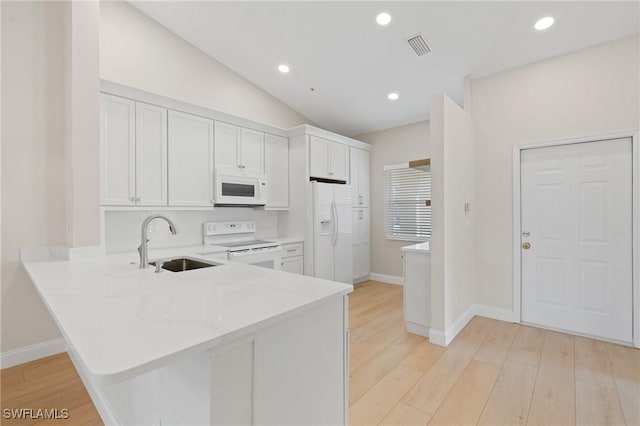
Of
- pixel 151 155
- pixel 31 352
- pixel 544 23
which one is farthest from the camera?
pixel 151 155

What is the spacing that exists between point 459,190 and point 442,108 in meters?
0.89

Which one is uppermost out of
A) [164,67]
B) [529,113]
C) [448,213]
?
[164,67]

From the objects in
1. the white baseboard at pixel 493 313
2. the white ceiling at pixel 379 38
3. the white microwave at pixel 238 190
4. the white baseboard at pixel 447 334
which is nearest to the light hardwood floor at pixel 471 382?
the white baseboard at pixel 447 334

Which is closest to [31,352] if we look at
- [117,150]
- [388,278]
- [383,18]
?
[117,150]

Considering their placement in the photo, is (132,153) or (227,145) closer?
(132,153)

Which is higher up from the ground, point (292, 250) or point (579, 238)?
point (579, 238)

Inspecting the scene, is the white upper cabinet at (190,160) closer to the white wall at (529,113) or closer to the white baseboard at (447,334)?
the white baseboard at (447,334)

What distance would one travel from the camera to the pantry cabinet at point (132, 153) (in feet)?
8.95

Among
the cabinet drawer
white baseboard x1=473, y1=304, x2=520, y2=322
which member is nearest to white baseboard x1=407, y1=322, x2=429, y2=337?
white baseboard x1=473, y1=304, x2=520, y2=322

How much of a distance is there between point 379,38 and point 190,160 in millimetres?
2431

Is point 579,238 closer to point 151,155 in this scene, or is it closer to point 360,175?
point 360,175

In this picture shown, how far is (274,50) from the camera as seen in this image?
11.3ft

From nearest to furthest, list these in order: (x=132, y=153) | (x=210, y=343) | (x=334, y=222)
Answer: (x=210, y=343) < (x=132, y=153) < (x=334, y=222)

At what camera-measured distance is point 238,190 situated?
3680 mm
